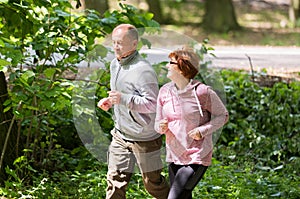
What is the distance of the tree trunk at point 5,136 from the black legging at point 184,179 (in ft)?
7.88

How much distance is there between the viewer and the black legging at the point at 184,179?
5.01m

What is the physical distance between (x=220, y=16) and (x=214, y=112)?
64.8 ft

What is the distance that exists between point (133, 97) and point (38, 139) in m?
2.91

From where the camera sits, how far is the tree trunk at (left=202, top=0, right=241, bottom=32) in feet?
78.7

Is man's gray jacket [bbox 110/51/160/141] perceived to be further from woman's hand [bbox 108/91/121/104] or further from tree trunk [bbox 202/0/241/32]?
tree trunk [bbox 202/0/241/32]

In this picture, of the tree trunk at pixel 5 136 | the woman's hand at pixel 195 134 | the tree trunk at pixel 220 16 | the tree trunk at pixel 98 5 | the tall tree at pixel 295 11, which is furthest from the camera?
the tall tree at pixel 295 11

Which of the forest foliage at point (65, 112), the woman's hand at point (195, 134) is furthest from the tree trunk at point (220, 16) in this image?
the woman's hand at point (195, 134)

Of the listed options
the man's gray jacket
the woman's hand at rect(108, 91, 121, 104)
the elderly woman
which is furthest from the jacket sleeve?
the woman's hand at rect(108, 91, 121, 104)

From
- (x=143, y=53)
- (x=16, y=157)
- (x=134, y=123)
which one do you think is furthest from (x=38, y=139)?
(x=134, y=123)

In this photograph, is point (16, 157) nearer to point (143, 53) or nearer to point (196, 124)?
point (143, 53)

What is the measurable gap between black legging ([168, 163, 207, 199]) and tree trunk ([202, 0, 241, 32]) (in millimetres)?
19166

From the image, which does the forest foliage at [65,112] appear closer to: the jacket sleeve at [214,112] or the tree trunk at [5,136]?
the tree trunk at [5,136]

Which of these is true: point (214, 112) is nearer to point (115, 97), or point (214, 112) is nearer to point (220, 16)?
point (115, 97)

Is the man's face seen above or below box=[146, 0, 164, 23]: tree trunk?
above
